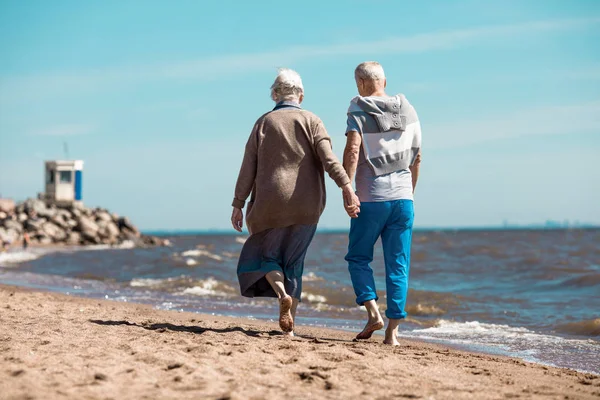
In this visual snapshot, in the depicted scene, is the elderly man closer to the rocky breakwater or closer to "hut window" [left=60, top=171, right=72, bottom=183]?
the rocky breakwater

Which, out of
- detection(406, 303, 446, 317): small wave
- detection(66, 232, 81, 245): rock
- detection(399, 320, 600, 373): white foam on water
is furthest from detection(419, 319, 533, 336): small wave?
detection(66, 232, 81, 245): rock

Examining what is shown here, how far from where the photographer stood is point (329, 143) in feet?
16.2

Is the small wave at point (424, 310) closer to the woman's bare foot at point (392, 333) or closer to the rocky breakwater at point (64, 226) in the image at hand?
the woman's bare foot at point (392, 333)

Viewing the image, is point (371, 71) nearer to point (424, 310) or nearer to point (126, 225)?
point (424, 310)

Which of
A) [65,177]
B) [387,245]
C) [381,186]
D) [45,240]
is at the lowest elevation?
[45,240]

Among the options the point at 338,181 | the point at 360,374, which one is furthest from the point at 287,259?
the point at 360,374

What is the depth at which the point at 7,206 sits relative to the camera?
40.9m

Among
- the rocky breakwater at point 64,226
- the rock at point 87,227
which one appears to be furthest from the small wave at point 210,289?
the rock at point 87,227

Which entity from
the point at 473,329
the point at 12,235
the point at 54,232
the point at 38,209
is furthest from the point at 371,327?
the point at 38,209

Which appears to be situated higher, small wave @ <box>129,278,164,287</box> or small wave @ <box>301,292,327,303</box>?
small wave @ <box>301,292,327,303</box>

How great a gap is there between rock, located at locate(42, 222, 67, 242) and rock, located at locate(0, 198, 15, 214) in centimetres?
340

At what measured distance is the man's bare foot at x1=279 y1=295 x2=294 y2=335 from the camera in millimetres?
4891

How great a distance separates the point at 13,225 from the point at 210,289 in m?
27.6

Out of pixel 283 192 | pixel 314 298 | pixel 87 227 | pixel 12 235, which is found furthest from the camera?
pixel 87 227
